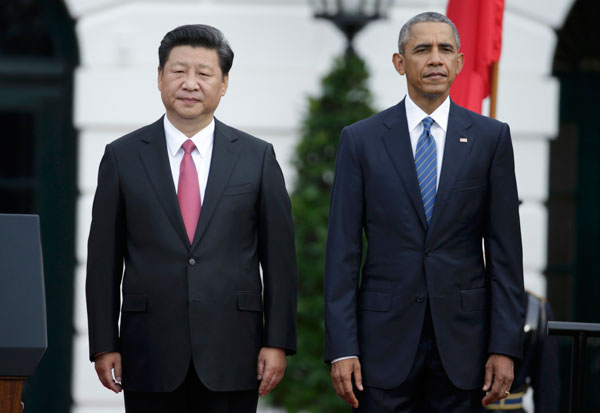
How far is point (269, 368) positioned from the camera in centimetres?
324

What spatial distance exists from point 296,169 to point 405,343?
11.2 feet

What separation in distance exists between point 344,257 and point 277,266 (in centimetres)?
24

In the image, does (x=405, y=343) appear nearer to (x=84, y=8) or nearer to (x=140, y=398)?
(x=140, y=398)

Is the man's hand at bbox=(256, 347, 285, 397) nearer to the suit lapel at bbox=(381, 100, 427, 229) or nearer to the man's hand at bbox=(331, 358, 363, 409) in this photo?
the man's hand at bbox=(331, 358, 363, 409)

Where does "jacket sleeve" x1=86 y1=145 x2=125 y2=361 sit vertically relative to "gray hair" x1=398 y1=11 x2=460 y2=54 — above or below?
below

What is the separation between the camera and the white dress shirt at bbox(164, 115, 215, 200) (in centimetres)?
334

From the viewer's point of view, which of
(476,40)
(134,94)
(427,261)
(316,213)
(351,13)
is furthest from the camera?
(134,94)

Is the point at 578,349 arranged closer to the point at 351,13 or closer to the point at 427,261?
the point at 427,261

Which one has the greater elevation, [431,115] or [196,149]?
[431,115]

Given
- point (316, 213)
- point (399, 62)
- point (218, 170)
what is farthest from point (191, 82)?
point (316, 213)

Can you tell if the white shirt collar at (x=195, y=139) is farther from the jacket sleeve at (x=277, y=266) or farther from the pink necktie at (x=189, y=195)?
the jacket sleeve at (x=277, y=266)

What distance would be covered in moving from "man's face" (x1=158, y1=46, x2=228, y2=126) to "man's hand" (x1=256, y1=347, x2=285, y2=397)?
2.66 feet

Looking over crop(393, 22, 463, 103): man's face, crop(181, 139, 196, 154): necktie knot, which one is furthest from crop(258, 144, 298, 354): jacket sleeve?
crop(393, 22, 463, 103): man's face

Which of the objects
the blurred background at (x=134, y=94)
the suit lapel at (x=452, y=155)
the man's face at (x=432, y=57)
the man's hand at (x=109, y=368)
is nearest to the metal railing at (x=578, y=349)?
the suit lapel at (x=452, y=155)
